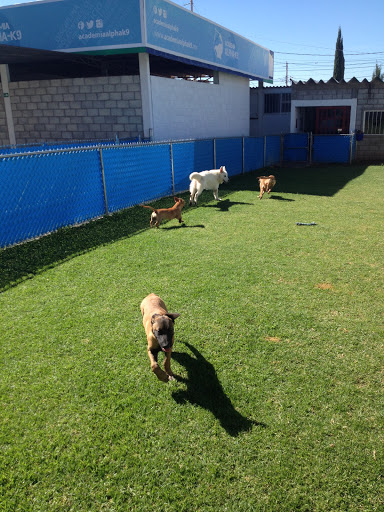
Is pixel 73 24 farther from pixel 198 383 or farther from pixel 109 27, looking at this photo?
pixel 198 383

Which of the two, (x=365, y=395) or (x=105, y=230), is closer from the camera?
(x=365, y=395)

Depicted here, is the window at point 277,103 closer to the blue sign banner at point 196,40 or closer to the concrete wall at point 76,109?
the blue sign banner at point 196,40

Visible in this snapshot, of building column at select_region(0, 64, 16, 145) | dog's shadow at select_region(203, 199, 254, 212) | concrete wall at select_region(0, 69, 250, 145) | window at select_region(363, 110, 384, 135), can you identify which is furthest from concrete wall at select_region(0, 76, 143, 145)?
window at select_region(363, 110, 384, 135)

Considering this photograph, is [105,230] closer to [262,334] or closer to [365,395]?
[262,334]

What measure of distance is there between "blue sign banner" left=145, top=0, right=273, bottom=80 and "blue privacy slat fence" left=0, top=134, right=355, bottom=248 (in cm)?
451

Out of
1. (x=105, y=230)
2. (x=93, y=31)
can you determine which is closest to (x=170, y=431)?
(x=105, y=230)

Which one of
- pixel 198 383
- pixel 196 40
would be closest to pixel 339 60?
pixel 196 40

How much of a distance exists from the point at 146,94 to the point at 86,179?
22.9 ft

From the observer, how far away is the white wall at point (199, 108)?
16.2 metres

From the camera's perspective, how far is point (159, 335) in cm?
322

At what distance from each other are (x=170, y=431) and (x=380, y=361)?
2191mm

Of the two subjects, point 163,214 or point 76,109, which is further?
point 76,109

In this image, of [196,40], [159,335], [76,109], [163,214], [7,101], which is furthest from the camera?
[196,40]

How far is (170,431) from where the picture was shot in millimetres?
3104
